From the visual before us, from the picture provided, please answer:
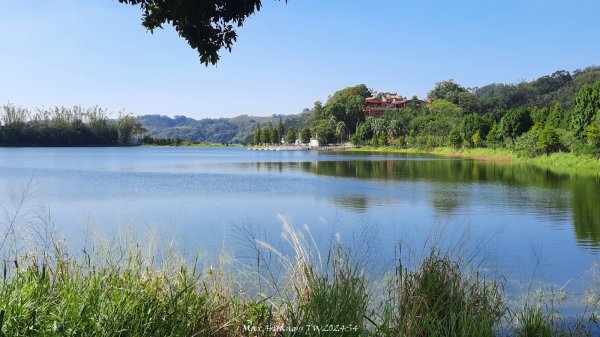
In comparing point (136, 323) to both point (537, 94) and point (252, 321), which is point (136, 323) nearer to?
point (252, 321)

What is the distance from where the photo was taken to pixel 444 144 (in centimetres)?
7162

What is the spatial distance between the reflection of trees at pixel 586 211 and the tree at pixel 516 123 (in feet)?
83.0

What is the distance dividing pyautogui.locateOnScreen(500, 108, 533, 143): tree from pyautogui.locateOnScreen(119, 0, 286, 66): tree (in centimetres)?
5127

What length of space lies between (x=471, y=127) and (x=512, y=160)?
13.9 metres

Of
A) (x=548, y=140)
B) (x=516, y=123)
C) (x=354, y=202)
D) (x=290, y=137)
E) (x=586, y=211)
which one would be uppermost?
(x=516, y=123)

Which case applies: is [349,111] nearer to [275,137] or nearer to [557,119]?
[275,137]

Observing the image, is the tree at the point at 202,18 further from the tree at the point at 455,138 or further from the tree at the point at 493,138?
the tree at the point at 455,138

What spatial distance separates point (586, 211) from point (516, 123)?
121 feet

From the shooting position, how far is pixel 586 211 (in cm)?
1698

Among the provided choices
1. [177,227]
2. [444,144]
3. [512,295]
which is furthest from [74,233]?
[444,144]

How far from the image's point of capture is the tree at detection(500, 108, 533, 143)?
51.3 m

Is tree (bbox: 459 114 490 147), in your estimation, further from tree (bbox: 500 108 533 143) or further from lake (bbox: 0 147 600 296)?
lake (bbox: 0 147 600 296)

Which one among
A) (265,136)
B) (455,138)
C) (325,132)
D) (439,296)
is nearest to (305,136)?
(325,132)

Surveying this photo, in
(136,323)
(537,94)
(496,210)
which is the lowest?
(496,210)
